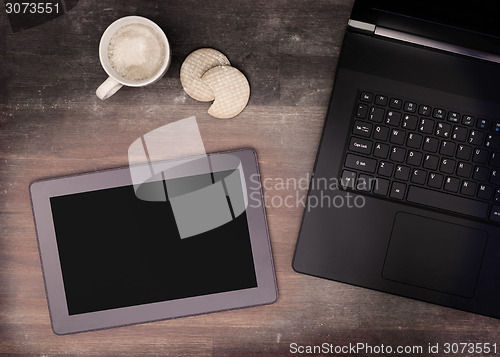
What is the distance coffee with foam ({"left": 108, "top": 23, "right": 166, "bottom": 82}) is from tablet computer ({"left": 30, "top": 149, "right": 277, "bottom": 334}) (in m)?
0.16

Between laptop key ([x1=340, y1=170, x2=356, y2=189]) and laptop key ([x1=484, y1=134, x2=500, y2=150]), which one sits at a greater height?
laptop key ([x1=484, y1=134, x2=500, y2=150])

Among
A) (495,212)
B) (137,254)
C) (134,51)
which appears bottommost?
(137,254)

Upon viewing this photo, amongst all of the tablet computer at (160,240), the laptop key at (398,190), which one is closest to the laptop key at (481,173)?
the laptop key at (398,190)

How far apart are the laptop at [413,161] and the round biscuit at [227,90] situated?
139 mm

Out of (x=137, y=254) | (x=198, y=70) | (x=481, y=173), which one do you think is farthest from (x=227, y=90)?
(x=481, y=173)

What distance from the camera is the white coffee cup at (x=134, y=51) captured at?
0.67 meters

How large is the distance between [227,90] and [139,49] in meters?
0.14

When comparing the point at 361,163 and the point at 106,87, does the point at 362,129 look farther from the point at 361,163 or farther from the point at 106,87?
the point at 106,87

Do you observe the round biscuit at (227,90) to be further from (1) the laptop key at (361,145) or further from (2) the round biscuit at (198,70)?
(1) the laptop key at (361,145)

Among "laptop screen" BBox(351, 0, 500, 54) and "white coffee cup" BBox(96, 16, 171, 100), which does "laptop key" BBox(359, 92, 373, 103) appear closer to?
"laptop screen" BBox(351, 0, 500, 54)

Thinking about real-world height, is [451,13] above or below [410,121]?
above

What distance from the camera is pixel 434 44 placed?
0.66 m

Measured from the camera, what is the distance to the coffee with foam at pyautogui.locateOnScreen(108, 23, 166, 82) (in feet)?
2.20

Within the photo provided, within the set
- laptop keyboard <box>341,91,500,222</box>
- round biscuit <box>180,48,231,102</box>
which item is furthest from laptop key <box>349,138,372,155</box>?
round biscuit <box>180,48,231,102</box>
